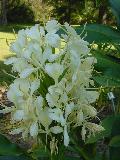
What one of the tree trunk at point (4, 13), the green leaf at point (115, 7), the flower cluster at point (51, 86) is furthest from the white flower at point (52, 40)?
the tree trunk at point (4, 13)

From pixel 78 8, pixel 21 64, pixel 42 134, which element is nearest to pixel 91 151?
pixel 42 134

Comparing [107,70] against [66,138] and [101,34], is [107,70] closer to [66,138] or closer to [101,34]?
[101,34]

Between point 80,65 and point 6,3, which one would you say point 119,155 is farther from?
point 6,3

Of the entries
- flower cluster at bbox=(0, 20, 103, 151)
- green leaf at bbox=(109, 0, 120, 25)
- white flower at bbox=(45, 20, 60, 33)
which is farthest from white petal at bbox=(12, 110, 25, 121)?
green leaf at bbox=(109, 0, 120, 25)

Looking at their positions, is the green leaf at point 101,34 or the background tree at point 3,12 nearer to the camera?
the green leaf at point 101,34

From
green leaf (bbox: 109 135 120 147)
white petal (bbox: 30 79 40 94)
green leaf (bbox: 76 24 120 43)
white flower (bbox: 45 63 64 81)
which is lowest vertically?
green leaf (bbox: 109 135 120 147)

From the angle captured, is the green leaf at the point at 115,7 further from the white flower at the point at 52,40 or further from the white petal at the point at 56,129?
the white petal at the point at 56,129

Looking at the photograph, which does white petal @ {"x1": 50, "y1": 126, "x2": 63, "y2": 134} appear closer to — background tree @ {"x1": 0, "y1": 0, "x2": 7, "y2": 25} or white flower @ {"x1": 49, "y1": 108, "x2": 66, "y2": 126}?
white flower @ {"x1": 49, "y1": 108, "x2": 66, "y2": 126}

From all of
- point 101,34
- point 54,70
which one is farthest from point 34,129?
point 101,34

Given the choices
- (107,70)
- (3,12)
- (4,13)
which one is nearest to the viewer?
(107,70)
